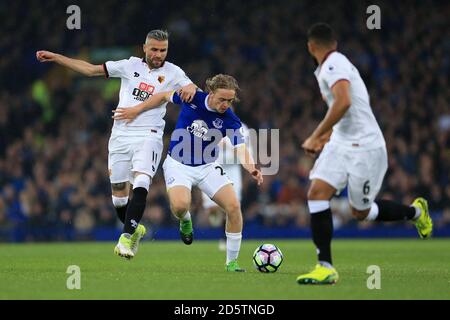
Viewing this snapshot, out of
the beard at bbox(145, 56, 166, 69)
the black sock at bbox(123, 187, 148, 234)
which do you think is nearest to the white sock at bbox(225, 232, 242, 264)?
the black sock at bbox(123, 187, 148, 234)

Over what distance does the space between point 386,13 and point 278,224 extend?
692 cm

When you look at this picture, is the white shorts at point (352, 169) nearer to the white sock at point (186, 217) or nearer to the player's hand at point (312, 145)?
the player's hand at point (312, 145)

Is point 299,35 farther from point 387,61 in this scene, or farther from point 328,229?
point 328,229

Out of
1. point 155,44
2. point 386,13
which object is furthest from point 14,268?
point 386,13

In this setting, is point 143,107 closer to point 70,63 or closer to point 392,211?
point 70,63

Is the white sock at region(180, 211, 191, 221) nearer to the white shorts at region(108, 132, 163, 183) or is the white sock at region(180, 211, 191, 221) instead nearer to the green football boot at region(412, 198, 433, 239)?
the white shorts at region(108, 132, 163, 183)

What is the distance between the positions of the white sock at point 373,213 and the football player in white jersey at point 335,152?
45 centimetres

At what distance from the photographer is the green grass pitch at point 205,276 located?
24.1ft

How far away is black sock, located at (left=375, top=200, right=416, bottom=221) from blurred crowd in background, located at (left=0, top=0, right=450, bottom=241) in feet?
33.4

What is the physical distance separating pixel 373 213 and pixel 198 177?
85.3 inches

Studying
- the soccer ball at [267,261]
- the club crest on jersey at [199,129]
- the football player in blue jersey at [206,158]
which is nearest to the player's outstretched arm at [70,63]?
the football player in blue jersey at [206,158]

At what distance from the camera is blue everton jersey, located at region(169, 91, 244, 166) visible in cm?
1001

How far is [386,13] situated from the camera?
23.6m

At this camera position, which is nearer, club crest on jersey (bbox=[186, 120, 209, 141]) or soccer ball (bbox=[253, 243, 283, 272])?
soccer ball (bbox=[253, 243, 283, 272])
